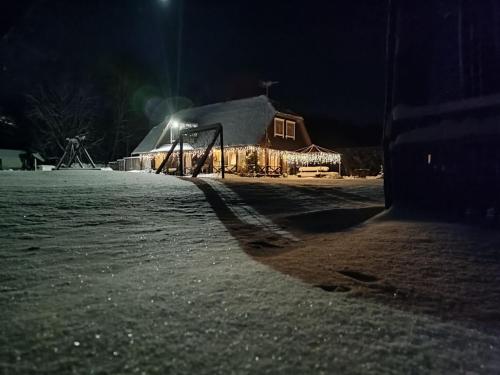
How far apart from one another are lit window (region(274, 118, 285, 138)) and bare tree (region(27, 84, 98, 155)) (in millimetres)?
19608

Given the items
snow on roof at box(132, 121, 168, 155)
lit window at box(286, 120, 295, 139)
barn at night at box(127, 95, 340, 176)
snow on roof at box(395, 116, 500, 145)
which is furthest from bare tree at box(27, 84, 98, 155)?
snow on roof at box(395, 116, 500, 145)

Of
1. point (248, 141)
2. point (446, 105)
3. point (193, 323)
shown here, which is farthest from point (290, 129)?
point (193, 323)

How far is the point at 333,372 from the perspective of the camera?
2.12m

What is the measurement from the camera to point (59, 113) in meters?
36.3

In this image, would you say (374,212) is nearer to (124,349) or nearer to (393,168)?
(393,168)

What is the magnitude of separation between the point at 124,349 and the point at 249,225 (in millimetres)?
4652

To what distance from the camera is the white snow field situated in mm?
2184

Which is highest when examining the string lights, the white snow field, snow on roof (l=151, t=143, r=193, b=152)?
snow on roof (l=151, t=143, r=193, b=152)

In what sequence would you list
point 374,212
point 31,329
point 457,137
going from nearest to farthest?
point 31,329, point 457,137, point 374,212

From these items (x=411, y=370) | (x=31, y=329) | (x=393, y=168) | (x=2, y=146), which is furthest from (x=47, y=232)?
(x=2, y=146)

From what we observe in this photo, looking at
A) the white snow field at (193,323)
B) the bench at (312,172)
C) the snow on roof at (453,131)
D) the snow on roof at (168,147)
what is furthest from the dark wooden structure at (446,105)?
the snow on roof at (168,147)

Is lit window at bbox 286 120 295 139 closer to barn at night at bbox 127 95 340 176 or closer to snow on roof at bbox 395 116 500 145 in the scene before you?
barn at night at bbox 127 95 340 176

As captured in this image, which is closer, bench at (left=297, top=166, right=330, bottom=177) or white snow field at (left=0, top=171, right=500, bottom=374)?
white snow field at (left=0, top=171, right=500, bottom=374)

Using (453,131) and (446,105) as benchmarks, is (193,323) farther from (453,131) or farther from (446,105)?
(446,105)
